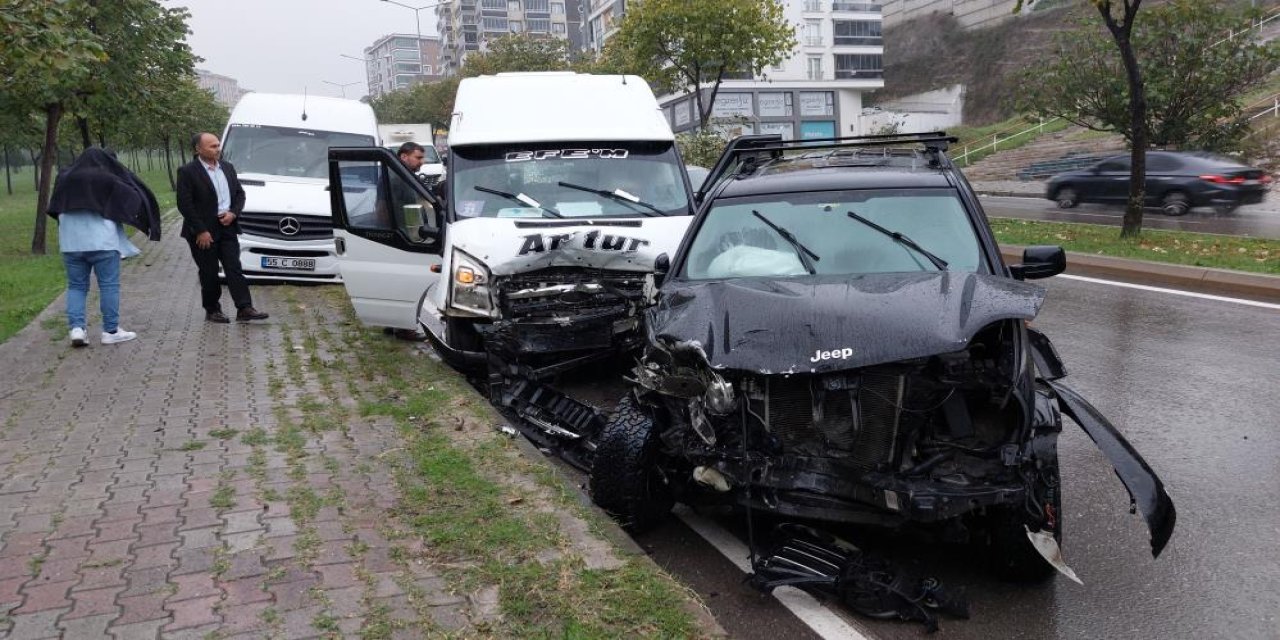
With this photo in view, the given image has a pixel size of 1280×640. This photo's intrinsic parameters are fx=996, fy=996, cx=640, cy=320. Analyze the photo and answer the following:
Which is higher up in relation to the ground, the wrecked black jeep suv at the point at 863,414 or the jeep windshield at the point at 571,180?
the jeep windshield at the point at 571,180

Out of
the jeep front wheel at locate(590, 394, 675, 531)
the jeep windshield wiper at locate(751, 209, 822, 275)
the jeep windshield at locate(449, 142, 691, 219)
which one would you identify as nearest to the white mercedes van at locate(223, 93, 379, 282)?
the jeep windshield at locate(449, 142, 691, 219)

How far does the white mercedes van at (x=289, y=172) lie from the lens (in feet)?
39.5

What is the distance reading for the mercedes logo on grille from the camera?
39.4 ft

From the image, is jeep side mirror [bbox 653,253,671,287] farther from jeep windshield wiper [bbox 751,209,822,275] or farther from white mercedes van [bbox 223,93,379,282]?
white mercedes van [bbox 223,93,379,282]

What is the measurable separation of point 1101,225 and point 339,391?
16.0 meters

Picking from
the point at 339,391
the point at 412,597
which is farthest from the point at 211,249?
the point at 412,597

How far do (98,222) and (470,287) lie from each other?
3.67m

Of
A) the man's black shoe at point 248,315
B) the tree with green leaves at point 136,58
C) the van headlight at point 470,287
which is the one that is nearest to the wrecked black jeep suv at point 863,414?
the van headlight at point 470,287

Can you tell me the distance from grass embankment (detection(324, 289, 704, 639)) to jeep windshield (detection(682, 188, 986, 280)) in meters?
1.53

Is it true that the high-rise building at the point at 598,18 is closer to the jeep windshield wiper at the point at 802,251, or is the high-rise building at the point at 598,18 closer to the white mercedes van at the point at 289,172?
the white mercedes van at the point at 289,172

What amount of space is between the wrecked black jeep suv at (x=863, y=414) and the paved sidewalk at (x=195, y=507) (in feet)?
4.14

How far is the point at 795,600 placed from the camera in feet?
13.3

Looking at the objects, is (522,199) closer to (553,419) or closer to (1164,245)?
(553,419)

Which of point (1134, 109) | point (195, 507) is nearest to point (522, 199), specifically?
point (195, 507)
